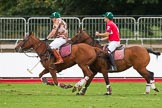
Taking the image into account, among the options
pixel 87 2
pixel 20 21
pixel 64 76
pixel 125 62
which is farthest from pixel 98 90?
pixel 87 2

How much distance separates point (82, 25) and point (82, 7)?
11.4 metres

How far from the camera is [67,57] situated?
28.2 metres

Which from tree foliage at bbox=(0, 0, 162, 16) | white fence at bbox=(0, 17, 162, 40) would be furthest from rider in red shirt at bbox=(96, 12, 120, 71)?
tree foliage at bbox=(0, 0, 162, 16)

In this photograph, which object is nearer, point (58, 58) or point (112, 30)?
point (112, 30)

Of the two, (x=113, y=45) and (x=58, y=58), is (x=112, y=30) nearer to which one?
(x=113, y=45)

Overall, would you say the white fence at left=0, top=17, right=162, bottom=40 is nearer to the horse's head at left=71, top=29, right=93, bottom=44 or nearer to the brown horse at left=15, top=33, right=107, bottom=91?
the horse's head at left=71, top=29, right=93, bottom=44

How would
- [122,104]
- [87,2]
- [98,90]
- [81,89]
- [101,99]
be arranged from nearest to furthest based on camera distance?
[122,104] < [101,99] < [81,89] < [98,90] < [87,2]

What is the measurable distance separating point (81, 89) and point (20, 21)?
14954mm

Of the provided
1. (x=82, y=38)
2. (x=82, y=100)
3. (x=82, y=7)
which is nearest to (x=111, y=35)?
(x=82, y=38)

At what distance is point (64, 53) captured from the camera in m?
28.4

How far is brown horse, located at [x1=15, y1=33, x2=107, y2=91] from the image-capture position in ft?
91.2

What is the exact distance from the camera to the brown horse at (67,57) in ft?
91.2

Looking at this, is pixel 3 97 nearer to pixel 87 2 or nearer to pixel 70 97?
pixel 70 97

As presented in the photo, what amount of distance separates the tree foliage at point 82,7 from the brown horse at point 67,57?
22609 mm
